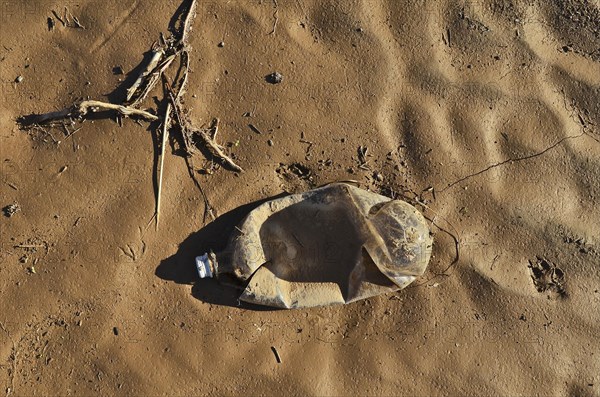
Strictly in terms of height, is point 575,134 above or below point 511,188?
above

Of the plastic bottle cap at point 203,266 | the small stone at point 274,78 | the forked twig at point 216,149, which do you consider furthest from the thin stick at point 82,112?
the plastic bottle cap at point 203,266

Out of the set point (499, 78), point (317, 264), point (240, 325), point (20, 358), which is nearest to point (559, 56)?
point (499, 78)

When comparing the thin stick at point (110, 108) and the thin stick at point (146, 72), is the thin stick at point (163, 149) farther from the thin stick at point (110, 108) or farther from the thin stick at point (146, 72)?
the thin stick at point (146, 72)

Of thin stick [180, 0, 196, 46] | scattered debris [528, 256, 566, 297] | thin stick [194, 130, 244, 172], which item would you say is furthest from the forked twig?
scattered debris [528, 256, 566, 297]

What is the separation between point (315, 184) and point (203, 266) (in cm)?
82

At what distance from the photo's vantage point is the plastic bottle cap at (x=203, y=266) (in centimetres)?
278

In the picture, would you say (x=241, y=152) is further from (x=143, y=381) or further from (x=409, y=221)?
(x=143, y=381)

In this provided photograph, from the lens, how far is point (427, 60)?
9.95 feet

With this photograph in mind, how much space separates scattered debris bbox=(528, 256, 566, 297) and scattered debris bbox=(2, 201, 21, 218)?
3121 mm

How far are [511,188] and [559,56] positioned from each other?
904mm

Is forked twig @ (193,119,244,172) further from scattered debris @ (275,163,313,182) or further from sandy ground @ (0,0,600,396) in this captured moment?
scattered debris @ (275,163,313,182)

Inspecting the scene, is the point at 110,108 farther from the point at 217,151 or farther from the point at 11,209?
the point at 11,209

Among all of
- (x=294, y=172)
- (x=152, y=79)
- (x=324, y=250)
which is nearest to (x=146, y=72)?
(x=152, y=79)

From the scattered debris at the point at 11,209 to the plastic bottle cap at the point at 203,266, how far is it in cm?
113
